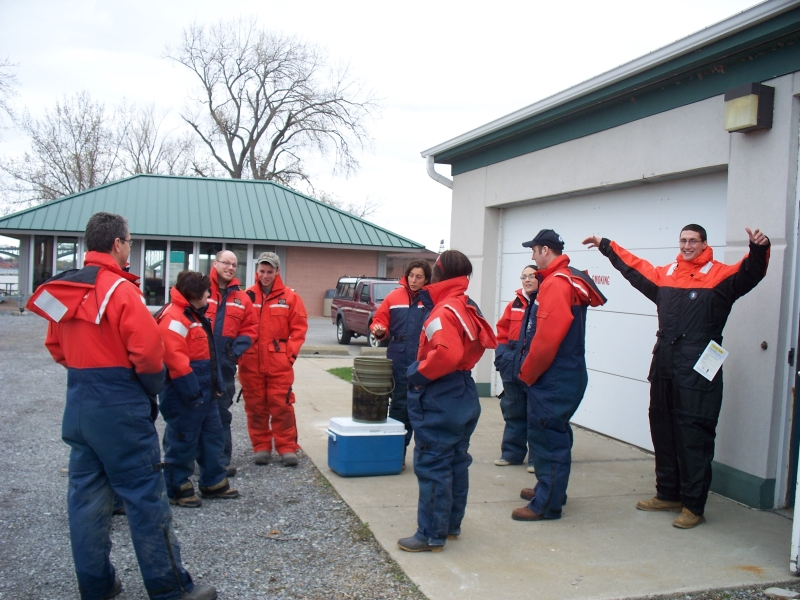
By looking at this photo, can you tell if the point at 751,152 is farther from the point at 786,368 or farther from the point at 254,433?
the point at 254,433

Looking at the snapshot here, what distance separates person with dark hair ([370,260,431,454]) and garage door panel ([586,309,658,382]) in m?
2.41

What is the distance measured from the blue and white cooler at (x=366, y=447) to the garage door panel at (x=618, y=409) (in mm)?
2543

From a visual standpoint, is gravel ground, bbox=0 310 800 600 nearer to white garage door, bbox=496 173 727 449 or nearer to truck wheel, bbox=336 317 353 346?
white garage door, bbox=496 173 727 449

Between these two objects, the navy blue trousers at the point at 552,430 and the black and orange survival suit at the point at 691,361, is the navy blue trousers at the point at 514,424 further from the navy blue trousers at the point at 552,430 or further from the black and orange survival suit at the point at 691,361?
the black and orange survival suit at the point at 691,361

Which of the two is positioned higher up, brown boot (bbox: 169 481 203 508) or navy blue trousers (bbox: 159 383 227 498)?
navy blue trousers (bbox: 159 383 227 498)

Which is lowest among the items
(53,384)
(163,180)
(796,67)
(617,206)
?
(53,384)

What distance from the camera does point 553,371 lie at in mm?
5062

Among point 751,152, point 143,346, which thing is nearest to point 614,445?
point 751,152

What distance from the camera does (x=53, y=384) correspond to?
34.9 feet

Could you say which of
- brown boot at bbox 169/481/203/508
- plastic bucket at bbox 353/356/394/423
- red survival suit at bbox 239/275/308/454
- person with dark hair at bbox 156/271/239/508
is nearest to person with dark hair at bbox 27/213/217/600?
person with dark hair at bbox 156/271/239/508

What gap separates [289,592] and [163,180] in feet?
85.7

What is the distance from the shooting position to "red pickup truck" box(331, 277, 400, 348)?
1727 centimetres

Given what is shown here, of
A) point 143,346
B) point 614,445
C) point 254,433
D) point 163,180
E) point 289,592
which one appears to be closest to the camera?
point 143,346

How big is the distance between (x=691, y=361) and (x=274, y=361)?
3.48 meters
